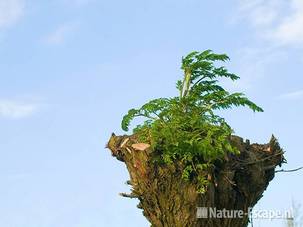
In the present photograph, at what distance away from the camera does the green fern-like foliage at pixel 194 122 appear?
1338 cm

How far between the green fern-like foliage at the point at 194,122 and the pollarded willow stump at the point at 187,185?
217 millimetres

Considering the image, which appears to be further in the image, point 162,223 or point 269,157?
point 269,157

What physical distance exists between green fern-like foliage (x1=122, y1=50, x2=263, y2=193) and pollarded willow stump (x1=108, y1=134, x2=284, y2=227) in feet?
0.71

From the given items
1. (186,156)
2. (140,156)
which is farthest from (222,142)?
(140,156)

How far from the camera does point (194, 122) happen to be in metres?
13.9

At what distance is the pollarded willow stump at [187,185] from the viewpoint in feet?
43.9

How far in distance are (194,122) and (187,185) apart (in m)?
1.54

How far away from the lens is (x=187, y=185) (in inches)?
525

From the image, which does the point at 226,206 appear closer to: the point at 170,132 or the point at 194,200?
the point at 194,200

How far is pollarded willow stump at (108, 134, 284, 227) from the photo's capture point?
13367mm

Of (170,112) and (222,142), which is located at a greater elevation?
(170,112)

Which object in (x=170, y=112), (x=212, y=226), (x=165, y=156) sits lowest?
(x=212, y=226)

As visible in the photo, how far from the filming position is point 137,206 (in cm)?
1427

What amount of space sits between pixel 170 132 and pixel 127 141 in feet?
4.40
